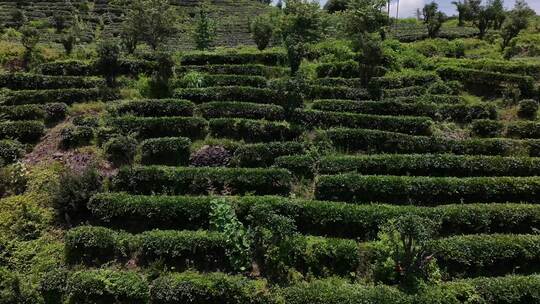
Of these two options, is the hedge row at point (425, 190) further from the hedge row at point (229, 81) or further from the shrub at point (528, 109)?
the hedge row at point (229, 81)

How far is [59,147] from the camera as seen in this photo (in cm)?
2061

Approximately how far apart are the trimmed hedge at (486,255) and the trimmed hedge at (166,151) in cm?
1112

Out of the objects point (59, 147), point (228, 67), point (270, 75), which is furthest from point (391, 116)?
point (59, 147)

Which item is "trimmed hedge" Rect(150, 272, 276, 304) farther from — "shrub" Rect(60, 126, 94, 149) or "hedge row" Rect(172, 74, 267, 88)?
"hedge row" Rect(172, 74, 267, 88)

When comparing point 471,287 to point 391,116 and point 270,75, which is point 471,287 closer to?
point 391,116

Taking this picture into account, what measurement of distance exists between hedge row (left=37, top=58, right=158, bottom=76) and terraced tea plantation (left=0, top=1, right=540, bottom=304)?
0.10 m

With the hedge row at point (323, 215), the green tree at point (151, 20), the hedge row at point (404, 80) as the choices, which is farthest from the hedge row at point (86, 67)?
the hedge row at point (404, 80)

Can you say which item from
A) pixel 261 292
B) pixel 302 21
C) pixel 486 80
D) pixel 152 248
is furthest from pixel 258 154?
pixel 302 21

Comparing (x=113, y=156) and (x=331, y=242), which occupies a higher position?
(x=113, y=156)

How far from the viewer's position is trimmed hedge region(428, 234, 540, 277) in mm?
15117

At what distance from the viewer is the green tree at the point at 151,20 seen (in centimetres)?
2889

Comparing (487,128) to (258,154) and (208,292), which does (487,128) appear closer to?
(258,154)

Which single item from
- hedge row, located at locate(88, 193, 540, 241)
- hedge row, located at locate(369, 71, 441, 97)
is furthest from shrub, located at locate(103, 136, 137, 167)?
hedge row, located at locate(369, 71, 441, 97)

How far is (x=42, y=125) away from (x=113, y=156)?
4.25 meters
